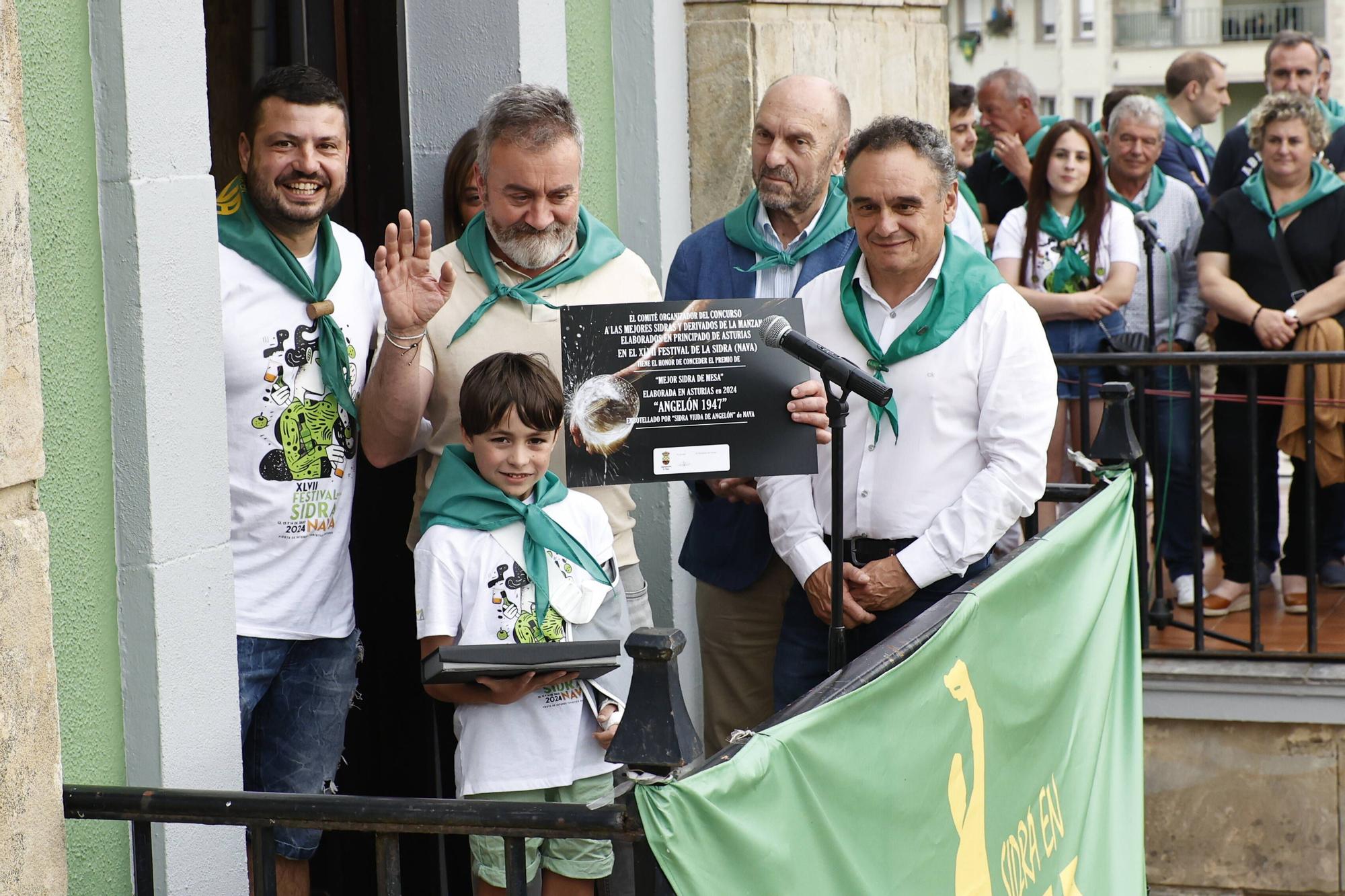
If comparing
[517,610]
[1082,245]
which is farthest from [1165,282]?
[517,610]

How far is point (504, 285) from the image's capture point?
3889 millimetres

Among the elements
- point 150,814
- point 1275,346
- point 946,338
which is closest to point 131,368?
point 150,814

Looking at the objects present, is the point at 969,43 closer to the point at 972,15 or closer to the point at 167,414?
the point at 972,15

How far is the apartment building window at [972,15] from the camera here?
5178 centimetres

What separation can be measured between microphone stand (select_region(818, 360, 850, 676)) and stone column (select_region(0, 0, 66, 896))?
4.88 ft

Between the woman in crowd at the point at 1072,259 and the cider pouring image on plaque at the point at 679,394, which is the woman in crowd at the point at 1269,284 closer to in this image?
the woman in crowd at the point at 1072,259

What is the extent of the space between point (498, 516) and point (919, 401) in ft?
3.47

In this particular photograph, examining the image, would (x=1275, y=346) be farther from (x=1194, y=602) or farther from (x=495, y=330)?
(x=495, y=330)

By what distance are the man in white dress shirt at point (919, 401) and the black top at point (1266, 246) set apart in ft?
11.6

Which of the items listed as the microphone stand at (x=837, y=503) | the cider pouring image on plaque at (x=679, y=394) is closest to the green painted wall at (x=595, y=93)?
the cider pouring image on plaque at (x=679, y=394)

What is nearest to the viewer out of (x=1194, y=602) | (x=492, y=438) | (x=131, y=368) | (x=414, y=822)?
(x=414, y=822)

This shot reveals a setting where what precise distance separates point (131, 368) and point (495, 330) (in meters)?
1.11

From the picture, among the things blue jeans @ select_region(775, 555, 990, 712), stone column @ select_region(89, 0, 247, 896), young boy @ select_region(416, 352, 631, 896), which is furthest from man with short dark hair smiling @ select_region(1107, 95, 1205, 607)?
stone column @ select_region(89, 0, 247, 896)

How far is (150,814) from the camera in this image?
254 cm
